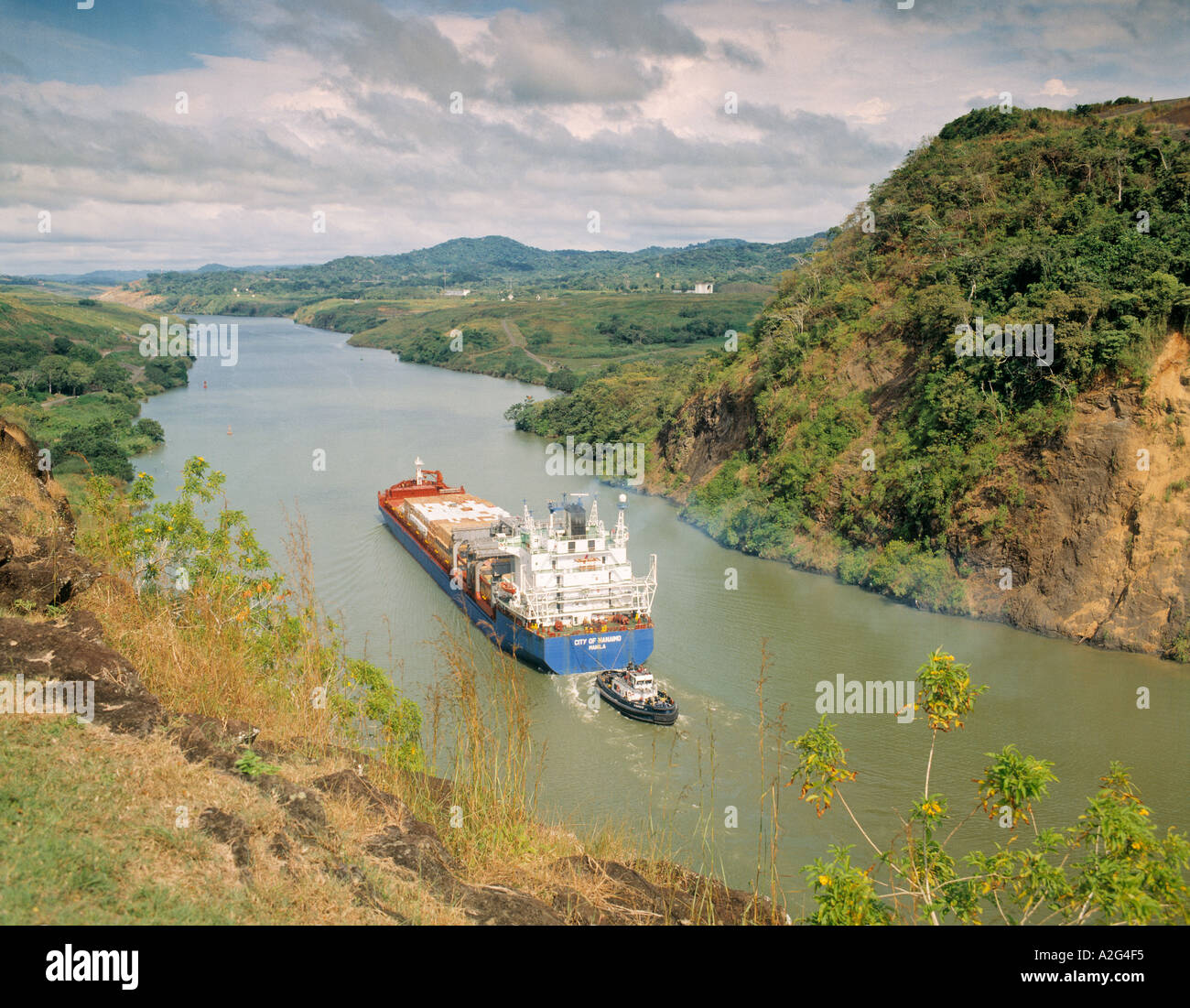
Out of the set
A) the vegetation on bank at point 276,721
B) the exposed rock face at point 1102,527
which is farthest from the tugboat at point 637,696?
the exposed rock face at point 1102,527

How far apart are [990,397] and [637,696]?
56.1ft

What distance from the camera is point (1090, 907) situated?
6719mm

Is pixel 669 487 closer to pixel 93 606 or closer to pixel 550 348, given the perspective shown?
pixel 93 606

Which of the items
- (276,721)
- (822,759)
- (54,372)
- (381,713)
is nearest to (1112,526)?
(822,759)

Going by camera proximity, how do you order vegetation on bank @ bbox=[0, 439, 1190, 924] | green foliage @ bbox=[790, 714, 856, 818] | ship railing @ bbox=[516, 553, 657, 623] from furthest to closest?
ship railing @ bbox=[516, 553, 657, 623], green foliage @ bbox=[790, 714, 856, 818], vegetation on bank @ bbox=[0, 439, 1190, 924]

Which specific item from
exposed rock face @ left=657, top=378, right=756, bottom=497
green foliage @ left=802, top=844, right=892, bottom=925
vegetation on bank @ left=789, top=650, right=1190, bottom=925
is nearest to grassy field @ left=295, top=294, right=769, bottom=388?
exposed rock face @ left=657, top=378, right=756, bottom=497

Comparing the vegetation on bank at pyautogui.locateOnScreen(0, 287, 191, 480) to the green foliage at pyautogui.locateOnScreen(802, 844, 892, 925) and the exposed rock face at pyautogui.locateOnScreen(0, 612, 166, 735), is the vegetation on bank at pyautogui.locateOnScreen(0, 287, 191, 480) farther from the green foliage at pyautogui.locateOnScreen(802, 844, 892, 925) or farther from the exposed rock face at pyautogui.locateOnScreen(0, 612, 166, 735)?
the green foliage at pyautogui.locateOnScreen(802, 844, 892, 925)

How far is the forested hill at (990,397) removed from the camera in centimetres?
2536

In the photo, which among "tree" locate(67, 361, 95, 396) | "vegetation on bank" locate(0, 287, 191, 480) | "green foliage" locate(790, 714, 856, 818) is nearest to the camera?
"green foliage" locate(790, 714, 856, 818)

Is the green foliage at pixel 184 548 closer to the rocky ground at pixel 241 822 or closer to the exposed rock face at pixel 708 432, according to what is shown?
the rocky ground at pixel 241 822

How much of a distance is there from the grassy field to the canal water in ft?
164

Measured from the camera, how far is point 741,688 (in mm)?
22500

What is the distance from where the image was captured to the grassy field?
332 ft

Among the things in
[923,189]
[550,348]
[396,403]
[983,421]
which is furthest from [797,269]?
[550,348]
